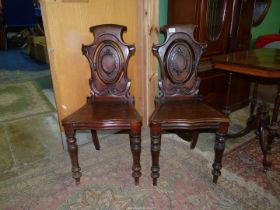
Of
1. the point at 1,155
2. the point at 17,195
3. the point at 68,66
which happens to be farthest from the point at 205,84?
the point at 1,155

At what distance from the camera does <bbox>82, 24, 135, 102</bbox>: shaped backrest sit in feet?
5.93

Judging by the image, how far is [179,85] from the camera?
189 centimetres

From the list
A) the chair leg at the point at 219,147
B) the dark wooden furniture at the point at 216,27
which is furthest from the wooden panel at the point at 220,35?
the chair leg at the point at 219,147

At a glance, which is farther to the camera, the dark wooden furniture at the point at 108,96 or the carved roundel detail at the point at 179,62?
the carved roundel detail at the point at 179,62

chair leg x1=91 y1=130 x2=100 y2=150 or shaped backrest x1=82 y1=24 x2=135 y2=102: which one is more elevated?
shaped backrest x1=82 y1=24 x2=135 y2=102

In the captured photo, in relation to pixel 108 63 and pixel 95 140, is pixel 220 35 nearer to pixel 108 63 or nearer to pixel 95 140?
pixel 108 63

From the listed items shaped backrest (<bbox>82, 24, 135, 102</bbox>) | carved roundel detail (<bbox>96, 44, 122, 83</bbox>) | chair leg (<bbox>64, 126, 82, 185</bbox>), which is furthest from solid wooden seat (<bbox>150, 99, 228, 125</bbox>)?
chair leg (<bbox>64, 126, 82, 185</bbox>)

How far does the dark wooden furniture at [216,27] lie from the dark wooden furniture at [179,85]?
31 cm

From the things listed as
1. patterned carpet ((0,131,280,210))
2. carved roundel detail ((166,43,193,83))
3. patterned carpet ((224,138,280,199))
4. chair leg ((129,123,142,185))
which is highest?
carved roundel detail ((166,43,193,83))

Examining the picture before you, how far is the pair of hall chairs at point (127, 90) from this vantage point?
1.58 m

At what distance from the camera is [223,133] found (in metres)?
1.56

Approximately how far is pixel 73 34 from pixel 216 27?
4.37 ft

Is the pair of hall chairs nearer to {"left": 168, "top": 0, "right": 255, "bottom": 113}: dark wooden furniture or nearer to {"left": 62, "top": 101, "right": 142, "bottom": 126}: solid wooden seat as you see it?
{"left": 62, "top": 101, "right": 142, "bottom": 126}: solid wooden seat

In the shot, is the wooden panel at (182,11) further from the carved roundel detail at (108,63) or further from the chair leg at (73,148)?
the chair leg at (73,148)
